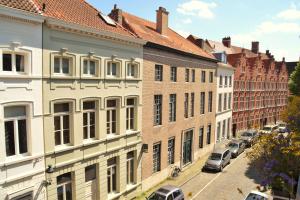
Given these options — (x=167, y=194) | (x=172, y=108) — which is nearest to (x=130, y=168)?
(x=167, y=194)

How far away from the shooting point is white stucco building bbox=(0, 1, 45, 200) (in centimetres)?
1160

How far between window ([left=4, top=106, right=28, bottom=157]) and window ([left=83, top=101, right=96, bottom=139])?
3.82 m

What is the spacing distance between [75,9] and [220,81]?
2384 cm

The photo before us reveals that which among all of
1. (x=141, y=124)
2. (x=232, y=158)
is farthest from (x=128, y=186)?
(x=232, y=158)

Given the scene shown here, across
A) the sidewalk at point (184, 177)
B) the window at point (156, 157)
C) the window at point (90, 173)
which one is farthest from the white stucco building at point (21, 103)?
the window at point (156, 157)

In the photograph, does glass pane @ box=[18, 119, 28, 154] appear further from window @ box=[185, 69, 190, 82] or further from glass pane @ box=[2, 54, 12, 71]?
window @ box=[185, 69, 190, 82]

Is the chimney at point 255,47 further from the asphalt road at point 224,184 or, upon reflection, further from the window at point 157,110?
the window at point 157,110

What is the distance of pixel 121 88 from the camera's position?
18.2 m

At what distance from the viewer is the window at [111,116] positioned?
17750 mm

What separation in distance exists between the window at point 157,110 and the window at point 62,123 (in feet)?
29.3

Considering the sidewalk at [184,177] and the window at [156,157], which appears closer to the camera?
the sidewalk at [184,177]

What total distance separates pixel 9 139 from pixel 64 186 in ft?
14.9

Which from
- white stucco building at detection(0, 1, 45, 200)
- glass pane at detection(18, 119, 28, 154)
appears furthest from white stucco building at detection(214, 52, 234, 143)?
glass pane at detection(18, 119, 28, 154)

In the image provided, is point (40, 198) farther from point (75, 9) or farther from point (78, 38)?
point (75, 9)
